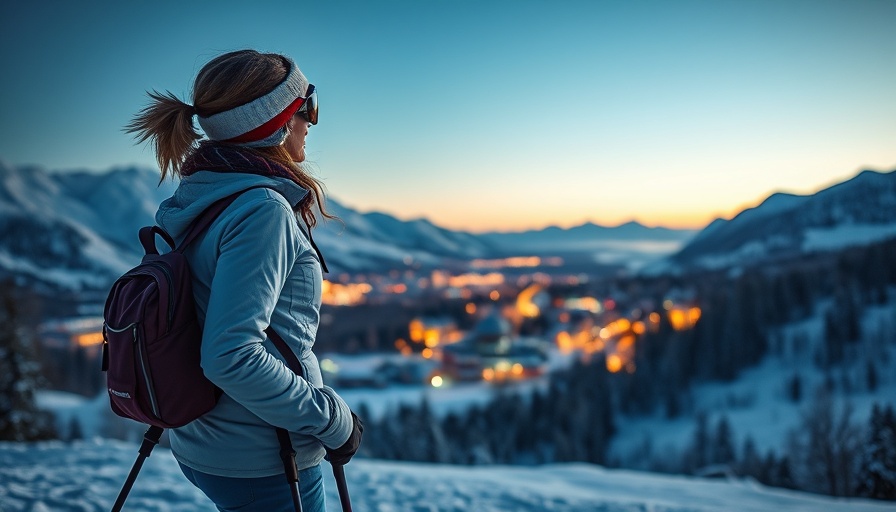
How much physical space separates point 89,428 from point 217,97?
106 ft

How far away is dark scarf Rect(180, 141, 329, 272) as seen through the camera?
62.1 inches

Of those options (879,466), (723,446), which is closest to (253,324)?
(879,466)

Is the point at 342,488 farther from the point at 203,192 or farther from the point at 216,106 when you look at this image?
the point at 216,106

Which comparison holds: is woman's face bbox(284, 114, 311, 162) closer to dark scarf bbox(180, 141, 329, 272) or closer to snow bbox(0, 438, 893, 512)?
dark scarf bbox(180, 141, 329, 272)

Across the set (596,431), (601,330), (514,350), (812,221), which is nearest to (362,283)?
(601,330)

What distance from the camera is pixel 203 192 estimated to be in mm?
1567

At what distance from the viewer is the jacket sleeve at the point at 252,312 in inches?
53.7

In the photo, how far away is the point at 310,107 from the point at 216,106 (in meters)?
0.27

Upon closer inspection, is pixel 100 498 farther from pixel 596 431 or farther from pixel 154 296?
pixel 596 431

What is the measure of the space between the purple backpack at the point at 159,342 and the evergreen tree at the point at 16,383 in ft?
52.1

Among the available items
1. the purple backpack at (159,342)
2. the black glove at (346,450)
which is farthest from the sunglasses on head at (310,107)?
the black glove at (346,450)

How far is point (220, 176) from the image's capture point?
156 cm

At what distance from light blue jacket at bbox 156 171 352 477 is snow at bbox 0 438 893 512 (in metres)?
3.68

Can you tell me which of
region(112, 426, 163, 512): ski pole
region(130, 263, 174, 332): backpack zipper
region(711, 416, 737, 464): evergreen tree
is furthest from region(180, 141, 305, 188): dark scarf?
region(711, 416, 737, 464): evergreen tree
